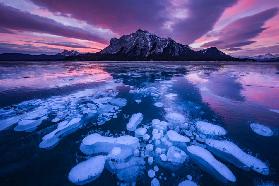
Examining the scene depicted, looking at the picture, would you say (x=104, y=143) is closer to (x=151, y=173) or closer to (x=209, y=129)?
(x=151, y=173)

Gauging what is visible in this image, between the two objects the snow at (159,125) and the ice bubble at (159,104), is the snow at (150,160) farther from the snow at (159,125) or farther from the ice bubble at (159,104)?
the ice bubble at (159,104)

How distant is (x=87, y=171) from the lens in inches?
125

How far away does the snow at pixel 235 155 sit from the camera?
10.9 ft

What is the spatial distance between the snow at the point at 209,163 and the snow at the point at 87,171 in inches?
74.0

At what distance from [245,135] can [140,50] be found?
7684 inches

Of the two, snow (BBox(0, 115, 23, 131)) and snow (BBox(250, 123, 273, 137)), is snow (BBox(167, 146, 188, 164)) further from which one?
snow (BBox(0, 115, 23, 131))

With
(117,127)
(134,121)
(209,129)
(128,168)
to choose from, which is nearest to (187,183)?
(128,168)

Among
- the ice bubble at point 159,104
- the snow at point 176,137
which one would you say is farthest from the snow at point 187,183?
the ice bubble at point 159,104

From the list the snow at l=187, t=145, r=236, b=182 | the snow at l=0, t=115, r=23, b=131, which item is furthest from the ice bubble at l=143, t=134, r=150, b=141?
the snow at l=0, t=115, r=23, b=131

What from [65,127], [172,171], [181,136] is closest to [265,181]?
[172,171]

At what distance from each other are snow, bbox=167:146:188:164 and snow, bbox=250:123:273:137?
2.36 meters

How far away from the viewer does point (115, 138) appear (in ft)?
14.1

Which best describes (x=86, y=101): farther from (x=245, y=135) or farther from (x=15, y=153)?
(x=245, y=135)

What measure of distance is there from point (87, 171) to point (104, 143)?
0.95 metres
